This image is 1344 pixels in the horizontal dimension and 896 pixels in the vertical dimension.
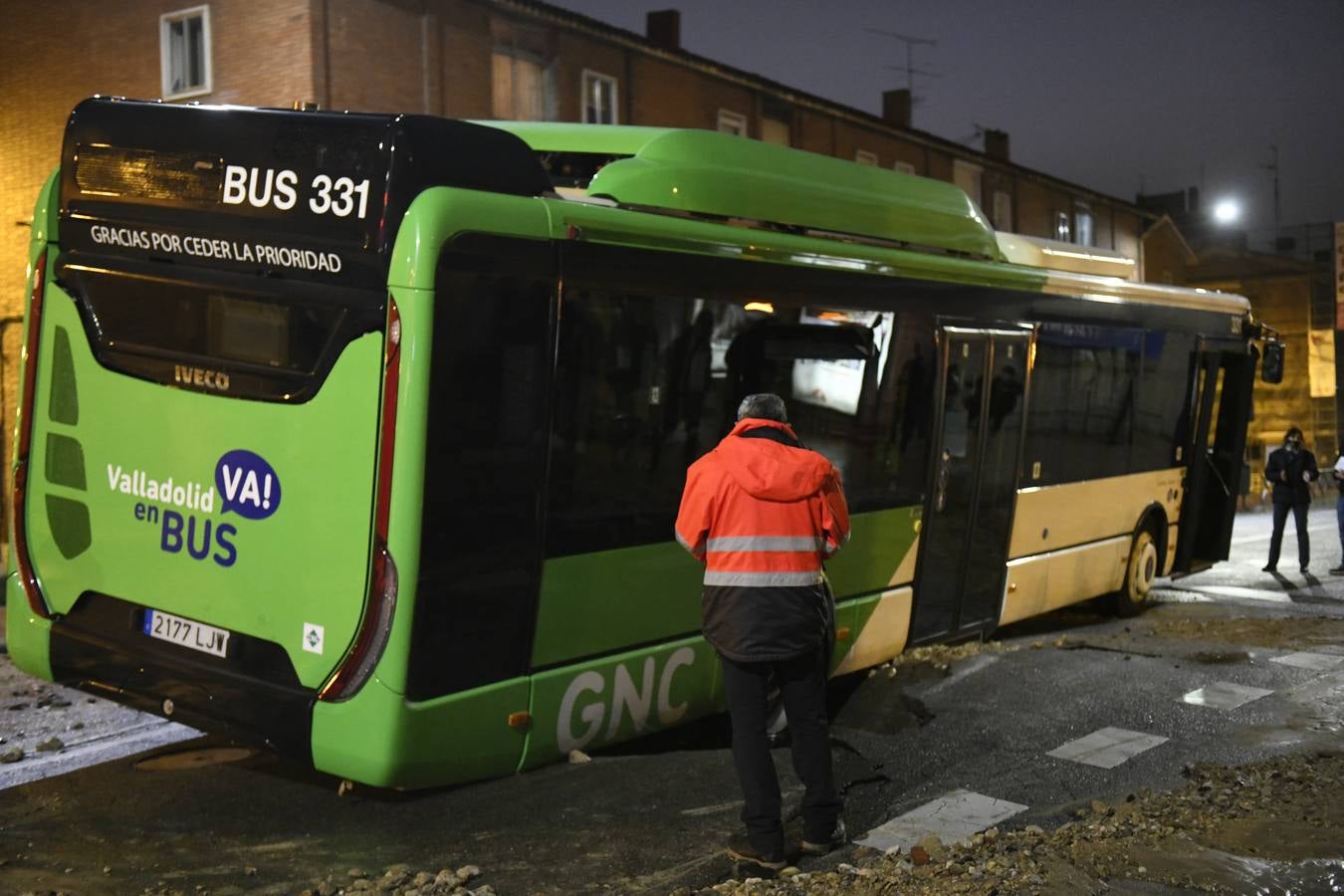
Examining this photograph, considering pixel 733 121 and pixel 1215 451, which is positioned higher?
pixel 733 121

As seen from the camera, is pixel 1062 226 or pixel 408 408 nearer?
pixel 408 408

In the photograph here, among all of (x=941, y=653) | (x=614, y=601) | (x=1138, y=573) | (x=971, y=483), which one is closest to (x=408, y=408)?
(x=614, y=601)

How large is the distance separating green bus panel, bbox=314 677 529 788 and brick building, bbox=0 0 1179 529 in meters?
14.9

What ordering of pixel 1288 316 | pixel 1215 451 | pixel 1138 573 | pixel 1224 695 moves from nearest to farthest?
pixel 1224 695 < pixel 1138 573 < pixel 1215 451 < pixel 1288 316

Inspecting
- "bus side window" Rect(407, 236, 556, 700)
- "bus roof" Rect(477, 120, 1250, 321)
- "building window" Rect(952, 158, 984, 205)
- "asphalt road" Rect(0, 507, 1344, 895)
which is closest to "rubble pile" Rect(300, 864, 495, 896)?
"asphalt road" Rect(0, 507, 1344, 895)

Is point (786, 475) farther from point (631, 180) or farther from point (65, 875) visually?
point (65, 875)

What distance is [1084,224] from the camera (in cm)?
4281

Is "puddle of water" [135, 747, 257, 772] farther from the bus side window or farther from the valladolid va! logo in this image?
the bus side window

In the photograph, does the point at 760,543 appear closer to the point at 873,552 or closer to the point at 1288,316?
the point at 873,552

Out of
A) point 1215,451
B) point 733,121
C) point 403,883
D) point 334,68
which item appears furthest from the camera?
point 733,121

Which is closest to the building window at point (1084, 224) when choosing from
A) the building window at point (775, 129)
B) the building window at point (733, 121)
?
the building window at point (775, 129)

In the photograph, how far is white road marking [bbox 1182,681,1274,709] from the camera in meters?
7.92

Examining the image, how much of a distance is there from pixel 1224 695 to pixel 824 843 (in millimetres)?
3900

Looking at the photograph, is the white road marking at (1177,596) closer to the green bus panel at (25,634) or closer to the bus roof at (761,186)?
the bus roof at (761,186)
